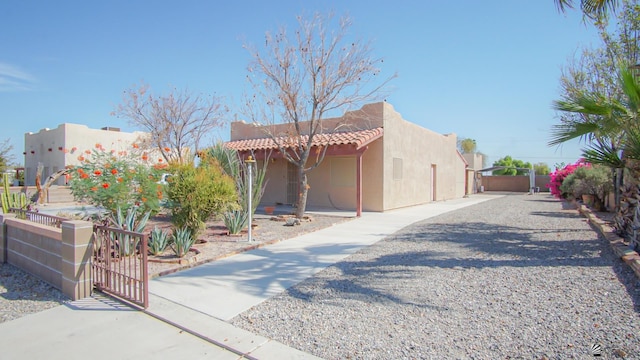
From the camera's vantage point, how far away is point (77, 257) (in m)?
4.88

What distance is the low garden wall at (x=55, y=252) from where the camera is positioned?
192 inches

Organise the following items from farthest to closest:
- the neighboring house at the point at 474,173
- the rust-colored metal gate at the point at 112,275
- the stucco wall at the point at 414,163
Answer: the neighboring house at the point at 474,173 → the stucco wall at the point at 414,163 → the rust-colored metal gate at the point at 112,275

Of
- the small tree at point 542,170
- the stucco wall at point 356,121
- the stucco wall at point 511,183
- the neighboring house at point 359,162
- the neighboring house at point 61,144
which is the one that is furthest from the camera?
the small tree at point 542,170

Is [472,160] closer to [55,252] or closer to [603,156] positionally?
[603,156]

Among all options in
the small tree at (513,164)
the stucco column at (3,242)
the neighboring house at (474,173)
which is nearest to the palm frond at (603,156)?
the stucco column at (3,242)

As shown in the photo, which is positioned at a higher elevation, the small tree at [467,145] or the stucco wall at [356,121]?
the small tree at [467,145]

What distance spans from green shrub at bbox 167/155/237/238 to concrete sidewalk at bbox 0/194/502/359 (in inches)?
65.3

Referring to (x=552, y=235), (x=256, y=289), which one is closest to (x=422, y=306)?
(x=256, y=289)

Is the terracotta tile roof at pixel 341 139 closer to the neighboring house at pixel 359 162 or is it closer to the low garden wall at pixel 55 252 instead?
the neighboring house at pixel 359 162

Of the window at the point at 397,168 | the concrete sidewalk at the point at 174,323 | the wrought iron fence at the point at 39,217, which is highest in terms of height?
the window at the point at 397,168

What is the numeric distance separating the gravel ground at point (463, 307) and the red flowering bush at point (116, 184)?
4.23 meters

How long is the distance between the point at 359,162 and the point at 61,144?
25.8m

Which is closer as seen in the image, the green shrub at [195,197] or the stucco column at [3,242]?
the stucco column at [3,242]

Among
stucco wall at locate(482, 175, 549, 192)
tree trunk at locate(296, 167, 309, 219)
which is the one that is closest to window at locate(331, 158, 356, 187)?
tree trunk at locate(296, 167, 309, 219)
